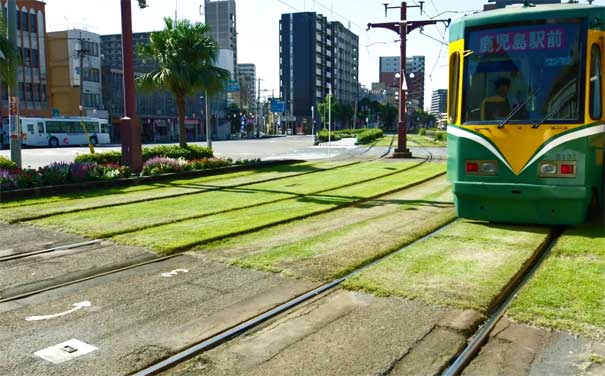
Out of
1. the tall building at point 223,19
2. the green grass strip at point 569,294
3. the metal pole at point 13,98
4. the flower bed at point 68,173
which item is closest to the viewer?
the green grass strip at point 569,294

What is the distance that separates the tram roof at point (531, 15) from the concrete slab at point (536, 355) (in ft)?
18.4

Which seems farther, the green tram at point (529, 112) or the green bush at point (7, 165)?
the green bush at point (7, 165)

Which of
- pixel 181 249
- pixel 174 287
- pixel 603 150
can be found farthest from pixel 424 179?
pixel 174 287

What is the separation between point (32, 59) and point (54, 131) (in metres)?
17.6

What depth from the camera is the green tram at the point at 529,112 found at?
833 cm

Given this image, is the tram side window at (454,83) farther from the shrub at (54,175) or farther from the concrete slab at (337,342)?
the shrub at (54,175)

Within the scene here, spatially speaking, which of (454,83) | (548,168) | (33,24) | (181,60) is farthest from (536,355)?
(33,24)

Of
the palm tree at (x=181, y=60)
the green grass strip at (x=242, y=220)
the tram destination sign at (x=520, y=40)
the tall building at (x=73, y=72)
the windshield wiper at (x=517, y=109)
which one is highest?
the tall building at (x=73, y=72)

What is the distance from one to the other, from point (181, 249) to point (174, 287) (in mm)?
1712

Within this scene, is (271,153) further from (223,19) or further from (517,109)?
(223,19)

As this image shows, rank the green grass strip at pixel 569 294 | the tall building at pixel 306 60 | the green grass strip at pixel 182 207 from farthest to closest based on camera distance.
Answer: the tall building at pixel 306 60 → the green grass strip at pixel 182 207 → the green grass strip at pixel 569 294

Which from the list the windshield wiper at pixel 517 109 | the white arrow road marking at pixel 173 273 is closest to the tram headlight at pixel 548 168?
the windshield wiper at pixel 517 109

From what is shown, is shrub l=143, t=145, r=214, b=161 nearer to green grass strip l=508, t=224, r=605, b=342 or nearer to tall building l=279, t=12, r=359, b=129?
green grass strip l=508, t=224, r=605, b=342

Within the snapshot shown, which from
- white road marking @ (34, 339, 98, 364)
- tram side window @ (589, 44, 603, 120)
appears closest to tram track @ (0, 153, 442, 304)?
white road marking @ (34, 339, 98, 364)
